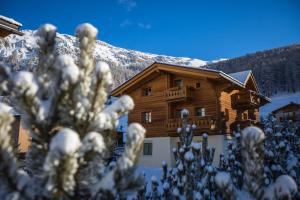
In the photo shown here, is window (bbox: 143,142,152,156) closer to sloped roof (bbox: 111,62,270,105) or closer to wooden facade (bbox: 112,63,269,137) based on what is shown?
wooden facade (bbox: 112,63,269,137)

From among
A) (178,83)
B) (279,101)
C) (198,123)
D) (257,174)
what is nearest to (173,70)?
(178,83)

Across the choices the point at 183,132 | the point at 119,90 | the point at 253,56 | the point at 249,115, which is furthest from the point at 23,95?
the point at 253,56

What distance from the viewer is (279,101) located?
73.4 metres

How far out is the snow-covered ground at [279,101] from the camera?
2667 inches

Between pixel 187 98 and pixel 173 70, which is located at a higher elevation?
pixel 173 70

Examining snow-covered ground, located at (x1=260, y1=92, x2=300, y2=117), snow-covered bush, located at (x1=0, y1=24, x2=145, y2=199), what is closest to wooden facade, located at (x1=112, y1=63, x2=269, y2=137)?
snow-covered bush, located at (x1=0, y1=24, x2=145, y2=199)

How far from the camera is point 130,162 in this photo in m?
2.54

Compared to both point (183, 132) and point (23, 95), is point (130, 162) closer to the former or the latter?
point (23, 95)

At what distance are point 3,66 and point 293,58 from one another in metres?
107

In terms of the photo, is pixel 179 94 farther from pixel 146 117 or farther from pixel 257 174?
pixel 257 174

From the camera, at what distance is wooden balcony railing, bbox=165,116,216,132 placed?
19.6m

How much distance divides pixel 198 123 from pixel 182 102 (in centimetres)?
298

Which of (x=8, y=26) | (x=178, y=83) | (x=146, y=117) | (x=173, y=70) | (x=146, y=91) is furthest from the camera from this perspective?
(x=146, y=91)

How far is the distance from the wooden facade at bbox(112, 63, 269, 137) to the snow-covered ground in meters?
48.0
